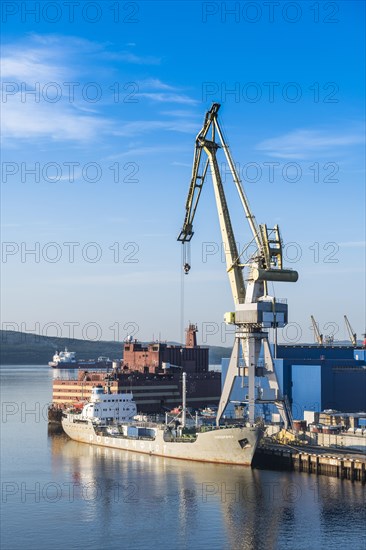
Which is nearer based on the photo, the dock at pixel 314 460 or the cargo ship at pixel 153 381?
the dock at pixel 314 460

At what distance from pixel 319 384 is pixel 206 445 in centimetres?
1674

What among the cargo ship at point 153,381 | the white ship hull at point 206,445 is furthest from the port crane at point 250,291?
the cargo ship at point 153,381

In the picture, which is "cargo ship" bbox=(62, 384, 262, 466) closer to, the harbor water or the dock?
the harbor water

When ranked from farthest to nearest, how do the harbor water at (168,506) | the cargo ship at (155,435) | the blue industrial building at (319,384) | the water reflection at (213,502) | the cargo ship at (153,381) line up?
1. the cargo ship at (153,381)
2. the blue industrial building at (319,384)
3. the cargo ship at (155,435)
4. the water reflection at (213,502)
5. the harbor water at (168,506)

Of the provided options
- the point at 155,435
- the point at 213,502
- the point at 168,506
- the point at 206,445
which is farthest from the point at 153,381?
the point at 168,506

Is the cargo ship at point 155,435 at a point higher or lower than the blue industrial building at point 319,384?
lower

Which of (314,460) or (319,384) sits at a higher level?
(319,384)

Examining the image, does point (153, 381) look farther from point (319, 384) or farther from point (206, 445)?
point (206, 445)

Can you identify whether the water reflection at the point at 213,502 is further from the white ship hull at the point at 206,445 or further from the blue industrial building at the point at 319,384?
the blue industrial building at the point at 319,384

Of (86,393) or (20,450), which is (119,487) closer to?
(20,450)

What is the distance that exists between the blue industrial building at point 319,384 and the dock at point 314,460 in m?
11.1

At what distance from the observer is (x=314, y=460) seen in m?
55.2

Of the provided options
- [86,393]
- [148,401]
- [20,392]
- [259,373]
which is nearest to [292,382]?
[259,373]

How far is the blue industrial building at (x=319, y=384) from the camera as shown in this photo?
7206 cm
